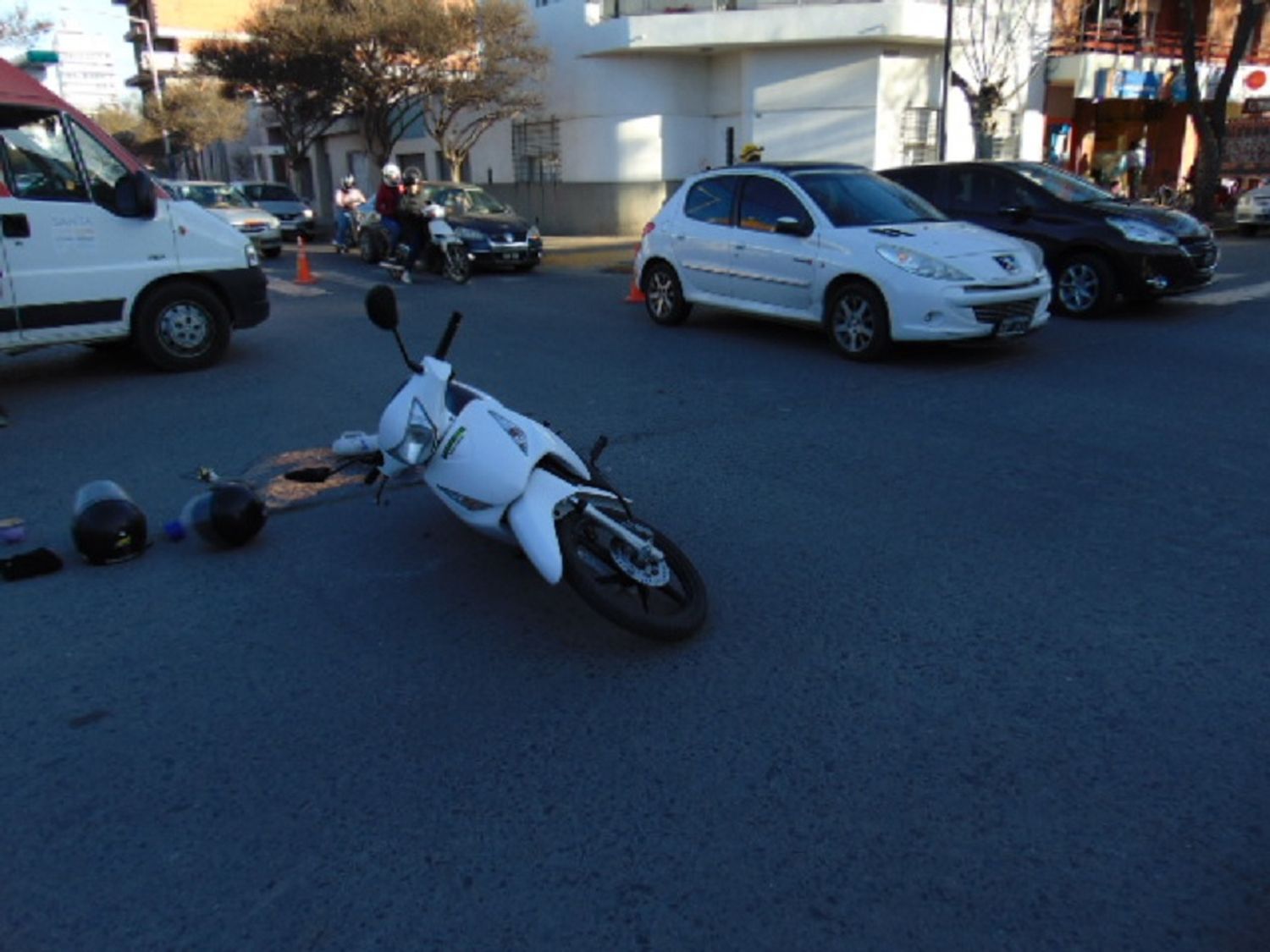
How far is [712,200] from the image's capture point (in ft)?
33.9

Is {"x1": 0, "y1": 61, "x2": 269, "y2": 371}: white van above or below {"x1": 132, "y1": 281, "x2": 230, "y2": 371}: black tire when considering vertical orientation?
above

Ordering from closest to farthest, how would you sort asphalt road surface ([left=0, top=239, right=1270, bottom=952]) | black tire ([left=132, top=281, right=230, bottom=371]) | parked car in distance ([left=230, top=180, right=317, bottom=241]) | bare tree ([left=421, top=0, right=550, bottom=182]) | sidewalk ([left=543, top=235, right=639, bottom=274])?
asphalt road surface ([left=0, top=239, right=1270, bottom=952]) < black tire ([left=132, top=281, right=230, bottom=371]) < sidewalk ([left=543, top=235, right=639, bottom=274]) < bare tree ([left=421, top=0, right=550, bottom=182]) < parked car in distance ([left=230, top=180, right=317, bottom=241])

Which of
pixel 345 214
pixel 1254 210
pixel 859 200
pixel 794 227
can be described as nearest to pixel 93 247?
pixel 794 227

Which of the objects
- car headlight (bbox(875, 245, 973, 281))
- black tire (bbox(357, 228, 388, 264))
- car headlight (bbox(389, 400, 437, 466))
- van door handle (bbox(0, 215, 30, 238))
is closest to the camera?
car headlight (bbox(389, 400, 437, 466))

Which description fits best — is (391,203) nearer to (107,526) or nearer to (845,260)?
(845,260)

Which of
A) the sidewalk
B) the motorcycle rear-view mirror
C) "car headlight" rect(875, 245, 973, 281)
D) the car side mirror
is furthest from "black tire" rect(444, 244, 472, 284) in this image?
the motorcycle rear-view mirror

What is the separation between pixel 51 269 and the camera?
7957 millimetres

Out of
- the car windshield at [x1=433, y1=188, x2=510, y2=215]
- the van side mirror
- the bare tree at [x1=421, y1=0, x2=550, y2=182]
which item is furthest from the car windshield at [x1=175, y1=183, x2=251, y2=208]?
the van side mirror

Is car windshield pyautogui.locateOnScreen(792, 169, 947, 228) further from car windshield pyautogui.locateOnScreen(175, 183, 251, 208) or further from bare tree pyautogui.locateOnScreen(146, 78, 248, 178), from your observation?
bare tree pyautogui.locateOnScreen(146, 78, 248, 178)

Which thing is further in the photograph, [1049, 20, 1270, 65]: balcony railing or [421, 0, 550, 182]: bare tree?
[1049, 20, 1270, 65]: balcony railing

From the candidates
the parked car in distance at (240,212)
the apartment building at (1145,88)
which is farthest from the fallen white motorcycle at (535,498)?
the apartment building at (1145,88)

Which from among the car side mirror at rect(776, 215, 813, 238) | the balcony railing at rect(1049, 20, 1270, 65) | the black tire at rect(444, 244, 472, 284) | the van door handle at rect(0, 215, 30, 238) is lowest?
the black tire at rect(444, 244, 472, 284)

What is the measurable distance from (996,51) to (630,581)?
26464mm

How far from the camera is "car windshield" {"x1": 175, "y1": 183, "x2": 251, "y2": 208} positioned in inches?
855
